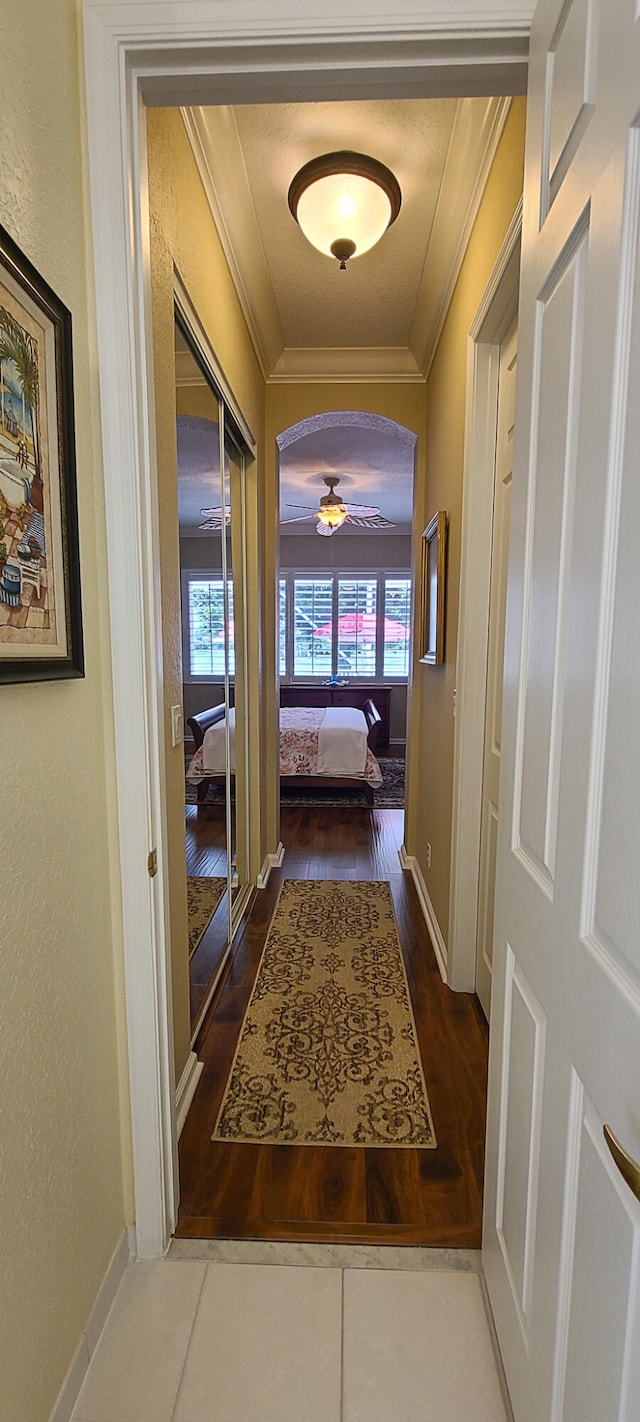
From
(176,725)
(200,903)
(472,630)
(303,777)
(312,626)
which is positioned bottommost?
(303,777)

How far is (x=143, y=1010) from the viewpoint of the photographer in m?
1.29

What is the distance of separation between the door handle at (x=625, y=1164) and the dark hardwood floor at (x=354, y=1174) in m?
1.04

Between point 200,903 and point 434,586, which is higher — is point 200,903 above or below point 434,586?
below

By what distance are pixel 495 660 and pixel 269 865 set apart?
80.0 inches

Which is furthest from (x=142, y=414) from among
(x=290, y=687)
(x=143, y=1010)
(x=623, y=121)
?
(x=290, y=687)

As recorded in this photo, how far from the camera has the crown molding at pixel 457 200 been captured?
173cm

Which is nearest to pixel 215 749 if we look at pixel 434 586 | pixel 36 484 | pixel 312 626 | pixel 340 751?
pixel 434 586

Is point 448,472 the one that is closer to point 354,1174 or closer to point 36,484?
point 36,484

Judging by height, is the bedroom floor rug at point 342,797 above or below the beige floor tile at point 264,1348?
below

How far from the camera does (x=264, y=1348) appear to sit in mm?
1186

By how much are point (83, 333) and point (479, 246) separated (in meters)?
1.59

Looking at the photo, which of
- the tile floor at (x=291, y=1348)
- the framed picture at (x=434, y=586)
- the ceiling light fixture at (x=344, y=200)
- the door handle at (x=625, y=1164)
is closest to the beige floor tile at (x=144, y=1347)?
the tile floor at (x=291, y=1348)

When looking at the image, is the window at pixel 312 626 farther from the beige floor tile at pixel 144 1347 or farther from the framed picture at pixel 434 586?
the beige floor tile at pixel 144 1347

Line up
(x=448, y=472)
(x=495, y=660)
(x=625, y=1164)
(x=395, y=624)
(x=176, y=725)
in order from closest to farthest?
(x=625, y=1164), (x=176, y=725), (x=495, y=660), (x=448, y=472), (x=395, y=624)
